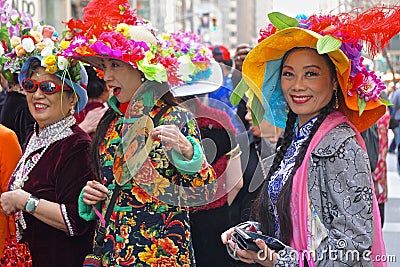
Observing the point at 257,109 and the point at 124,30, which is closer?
the point at 257,109

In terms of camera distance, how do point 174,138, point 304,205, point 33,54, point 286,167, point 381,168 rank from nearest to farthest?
point 304,205
point 286,167
point 174,138
point 33,54
point 381,168

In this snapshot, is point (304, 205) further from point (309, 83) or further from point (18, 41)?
point (18, 41)

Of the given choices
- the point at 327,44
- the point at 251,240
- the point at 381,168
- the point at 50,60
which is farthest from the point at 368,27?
the point at 381,168

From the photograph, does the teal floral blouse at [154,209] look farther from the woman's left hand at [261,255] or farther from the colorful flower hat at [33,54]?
the colorful flower hat at [33,54]

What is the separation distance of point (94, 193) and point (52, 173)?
489 mm

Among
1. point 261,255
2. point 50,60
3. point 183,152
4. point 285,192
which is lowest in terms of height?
point 261,255

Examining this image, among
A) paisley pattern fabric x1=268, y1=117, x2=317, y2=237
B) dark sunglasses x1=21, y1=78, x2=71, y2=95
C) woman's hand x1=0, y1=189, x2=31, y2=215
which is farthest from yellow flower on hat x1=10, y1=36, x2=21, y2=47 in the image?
paisley pattern fabric x1=268, y1=117, x2=317, y2=237

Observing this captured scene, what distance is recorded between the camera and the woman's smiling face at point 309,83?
9.61ft

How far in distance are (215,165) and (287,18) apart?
150 cm

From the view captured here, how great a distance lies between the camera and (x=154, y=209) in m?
3.34

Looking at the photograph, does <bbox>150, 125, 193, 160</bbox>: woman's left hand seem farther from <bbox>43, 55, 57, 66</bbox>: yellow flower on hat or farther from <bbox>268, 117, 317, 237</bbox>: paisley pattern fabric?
<bbox>43, 55, 57, 66</bbox>: yellow flower on hat

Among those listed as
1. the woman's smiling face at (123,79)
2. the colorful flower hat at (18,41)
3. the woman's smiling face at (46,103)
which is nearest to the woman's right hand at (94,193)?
the woman's smiling face at (123,79)

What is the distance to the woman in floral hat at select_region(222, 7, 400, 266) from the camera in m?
2.66

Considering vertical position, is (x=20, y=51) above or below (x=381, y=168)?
above
